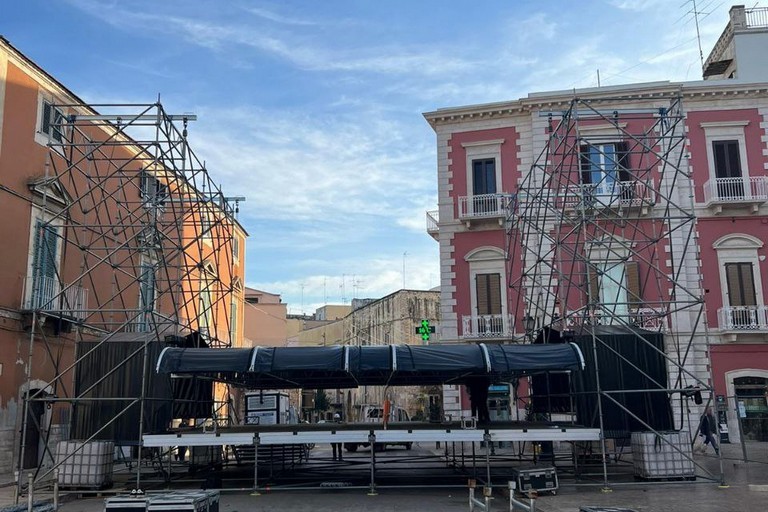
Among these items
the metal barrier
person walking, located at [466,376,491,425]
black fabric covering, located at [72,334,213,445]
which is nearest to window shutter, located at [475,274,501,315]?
person walking, located at [466,376,491,425]

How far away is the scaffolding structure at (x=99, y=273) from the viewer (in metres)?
16.0

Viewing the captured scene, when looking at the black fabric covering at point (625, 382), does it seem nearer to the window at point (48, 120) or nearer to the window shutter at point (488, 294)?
the window shutter at point (488, 294)

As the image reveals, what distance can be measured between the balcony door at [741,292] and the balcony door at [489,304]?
8415 mm

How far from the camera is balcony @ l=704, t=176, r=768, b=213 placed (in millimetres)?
26703

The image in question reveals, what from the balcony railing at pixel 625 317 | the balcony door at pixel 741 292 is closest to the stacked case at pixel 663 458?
the balcony railing at pixel 625 317

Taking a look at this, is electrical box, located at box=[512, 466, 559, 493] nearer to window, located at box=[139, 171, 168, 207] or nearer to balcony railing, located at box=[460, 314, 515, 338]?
window, located at box=[139, 171, 168, 207]

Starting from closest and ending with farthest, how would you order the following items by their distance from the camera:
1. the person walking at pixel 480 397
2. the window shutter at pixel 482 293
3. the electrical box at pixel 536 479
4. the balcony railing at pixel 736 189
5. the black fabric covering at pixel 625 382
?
the electrical box at pixel 536 479 → the black fabric covering at pixel 625 382 → the person walking at pixel 480 397 → the balcony railing at pixel 736 189 → the window shutter at pixel 482 293

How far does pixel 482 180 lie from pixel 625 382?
14.1 metres

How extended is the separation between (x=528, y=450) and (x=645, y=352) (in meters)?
9.66

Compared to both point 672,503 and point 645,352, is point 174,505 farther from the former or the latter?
point 645,352

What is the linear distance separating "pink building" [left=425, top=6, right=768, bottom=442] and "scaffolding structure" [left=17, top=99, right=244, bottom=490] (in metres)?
9.77

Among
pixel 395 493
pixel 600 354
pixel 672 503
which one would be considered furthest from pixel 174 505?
pixel 600 354

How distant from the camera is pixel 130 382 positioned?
53.2ft

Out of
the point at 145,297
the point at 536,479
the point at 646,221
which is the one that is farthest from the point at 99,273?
the point at 646,221
